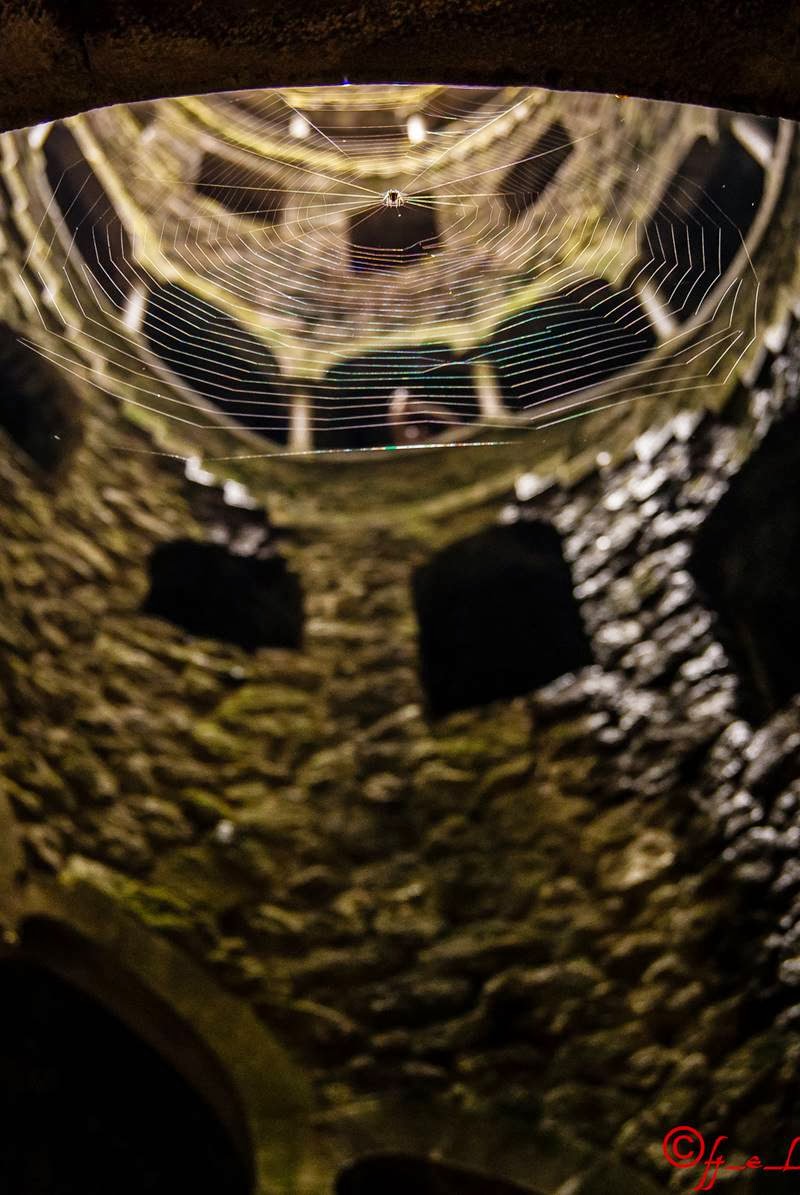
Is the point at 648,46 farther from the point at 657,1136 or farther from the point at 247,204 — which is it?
the point at 657,1136

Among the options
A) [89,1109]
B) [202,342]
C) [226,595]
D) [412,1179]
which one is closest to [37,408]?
[202,342]

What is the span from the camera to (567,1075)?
135 inches

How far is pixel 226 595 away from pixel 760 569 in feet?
8.73

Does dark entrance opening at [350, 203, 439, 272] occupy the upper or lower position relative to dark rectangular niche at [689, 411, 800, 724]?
upper

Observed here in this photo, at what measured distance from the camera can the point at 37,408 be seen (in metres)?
4.48

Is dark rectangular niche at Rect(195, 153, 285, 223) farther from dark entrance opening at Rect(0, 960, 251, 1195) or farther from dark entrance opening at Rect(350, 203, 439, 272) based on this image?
dark entrance opening at Rect(0, 960, 251, 1195)

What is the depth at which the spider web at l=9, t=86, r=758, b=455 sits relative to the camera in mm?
3020

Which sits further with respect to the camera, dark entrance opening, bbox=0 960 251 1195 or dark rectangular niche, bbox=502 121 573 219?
dark entrance opening, bbox=0 960 251 1195

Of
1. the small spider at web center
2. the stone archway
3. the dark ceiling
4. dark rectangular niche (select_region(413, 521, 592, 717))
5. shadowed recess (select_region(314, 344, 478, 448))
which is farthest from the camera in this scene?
dark rectangular niche (select_region(413, 521, 592, 717))

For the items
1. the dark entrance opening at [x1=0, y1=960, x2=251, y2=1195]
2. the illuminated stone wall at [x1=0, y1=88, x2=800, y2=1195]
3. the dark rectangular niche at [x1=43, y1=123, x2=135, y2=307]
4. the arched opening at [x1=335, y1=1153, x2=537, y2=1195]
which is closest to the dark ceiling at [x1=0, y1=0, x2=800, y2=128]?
the dark rectangular niche at [x1=43, y1=123, x2=135, y2=307]

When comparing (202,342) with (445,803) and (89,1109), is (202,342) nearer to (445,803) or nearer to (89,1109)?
(445,803)

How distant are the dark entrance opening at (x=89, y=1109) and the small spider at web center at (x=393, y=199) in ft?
9.76

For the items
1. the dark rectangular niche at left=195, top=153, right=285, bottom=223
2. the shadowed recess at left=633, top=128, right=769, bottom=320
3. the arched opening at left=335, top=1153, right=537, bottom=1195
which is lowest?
the arched opening at left=335, top=1153, right=537, bottom=1195

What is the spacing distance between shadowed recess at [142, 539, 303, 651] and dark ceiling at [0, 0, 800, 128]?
365cm
